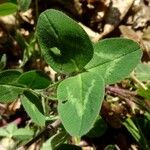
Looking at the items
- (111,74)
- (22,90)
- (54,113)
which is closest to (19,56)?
(54,113)

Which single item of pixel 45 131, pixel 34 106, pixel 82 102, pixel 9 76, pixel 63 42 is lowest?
pixel 45 131

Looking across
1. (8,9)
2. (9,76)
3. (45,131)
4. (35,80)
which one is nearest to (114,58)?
(35,80)

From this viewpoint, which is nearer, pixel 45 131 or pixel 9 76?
pixel 9 76

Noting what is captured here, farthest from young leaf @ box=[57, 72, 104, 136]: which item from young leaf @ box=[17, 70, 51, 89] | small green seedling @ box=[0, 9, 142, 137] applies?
young leaf @ box=[17, 70, 51, 89]

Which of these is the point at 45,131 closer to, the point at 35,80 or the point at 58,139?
the point at 58,139

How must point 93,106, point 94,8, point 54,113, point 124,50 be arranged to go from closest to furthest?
point 93,106
point 124,50
point 54,113
point 94,8

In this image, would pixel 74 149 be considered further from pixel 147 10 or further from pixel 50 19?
pixel 147 10

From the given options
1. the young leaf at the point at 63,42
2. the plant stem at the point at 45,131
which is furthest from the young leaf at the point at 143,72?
the young leaf at the point at 63,42
